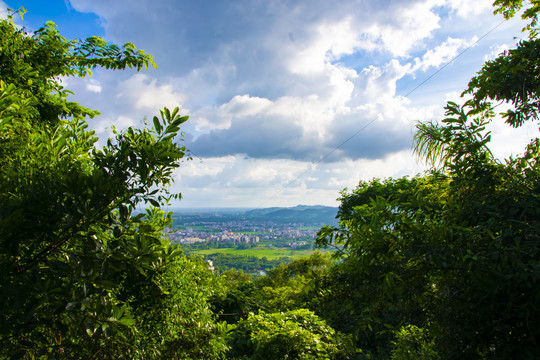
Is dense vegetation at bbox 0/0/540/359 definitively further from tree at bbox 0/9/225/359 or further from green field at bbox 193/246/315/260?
green field at bbox 193/246/315/260

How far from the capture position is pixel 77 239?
6.25 ft

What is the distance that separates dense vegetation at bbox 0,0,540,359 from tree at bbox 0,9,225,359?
1cm

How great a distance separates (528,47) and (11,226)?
485 centimetres

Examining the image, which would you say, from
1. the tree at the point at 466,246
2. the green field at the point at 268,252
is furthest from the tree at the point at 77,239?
the green field at the point at 268,252

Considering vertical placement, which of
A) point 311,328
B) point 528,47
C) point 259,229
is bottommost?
point 259,229

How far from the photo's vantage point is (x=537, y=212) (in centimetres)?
210

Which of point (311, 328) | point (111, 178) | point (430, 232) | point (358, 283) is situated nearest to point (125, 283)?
point (111, 178)

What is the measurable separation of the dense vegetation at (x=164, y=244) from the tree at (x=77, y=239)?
12mm

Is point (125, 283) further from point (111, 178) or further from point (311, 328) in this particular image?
point (311, 328)

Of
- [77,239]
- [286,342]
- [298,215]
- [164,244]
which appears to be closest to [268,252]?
[286,342]

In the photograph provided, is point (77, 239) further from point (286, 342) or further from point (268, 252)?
point (268, 252)

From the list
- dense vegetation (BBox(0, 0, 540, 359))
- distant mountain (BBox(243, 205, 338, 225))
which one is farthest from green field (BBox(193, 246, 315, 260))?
dense vegetation (BBox(0, 0, 540, 359))

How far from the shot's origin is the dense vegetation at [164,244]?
167 cm

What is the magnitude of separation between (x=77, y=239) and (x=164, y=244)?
0.85m
